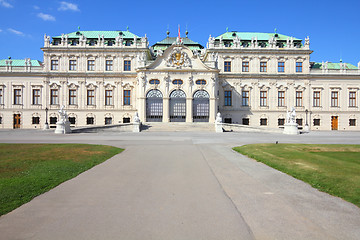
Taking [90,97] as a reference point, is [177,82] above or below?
above

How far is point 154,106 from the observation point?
46500mm

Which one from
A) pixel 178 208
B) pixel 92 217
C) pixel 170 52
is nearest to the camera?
pixel 92 217

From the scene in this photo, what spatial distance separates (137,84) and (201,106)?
14.5 metres

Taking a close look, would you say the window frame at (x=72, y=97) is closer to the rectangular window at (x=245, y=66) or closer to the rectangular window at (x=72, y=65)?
the rectangular window at (x=72, y=65)

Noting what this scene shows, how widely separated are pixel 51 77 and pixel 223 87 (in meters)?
37.4

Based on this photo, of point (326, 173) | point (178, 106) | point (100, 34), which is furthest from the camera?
point (100, 34)

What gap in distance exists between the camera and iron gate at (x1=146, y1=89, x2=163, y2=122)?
4644cm

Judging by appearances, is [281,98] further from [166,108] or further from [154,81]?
[154,81]

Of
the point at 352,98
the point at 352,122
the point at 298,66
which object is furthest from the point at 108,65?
the point at 352,122

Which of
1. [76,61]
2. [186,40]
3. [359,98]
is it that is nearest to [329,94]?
[359,98]

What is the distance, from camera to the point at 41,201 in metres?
5.71

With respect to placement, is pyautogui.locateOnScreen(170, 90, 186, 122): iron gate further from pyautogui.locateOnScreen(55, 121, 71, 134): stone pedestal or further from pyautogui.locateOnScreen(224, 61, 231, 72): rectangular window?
pyautogui.locateOnScreen(55, 121, 71, 134): stone pedestal

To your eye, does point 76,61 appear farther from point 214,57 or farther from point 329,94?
point 329,94

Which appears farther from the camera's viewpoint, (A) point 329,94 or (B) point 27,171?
(A) point 329,94
